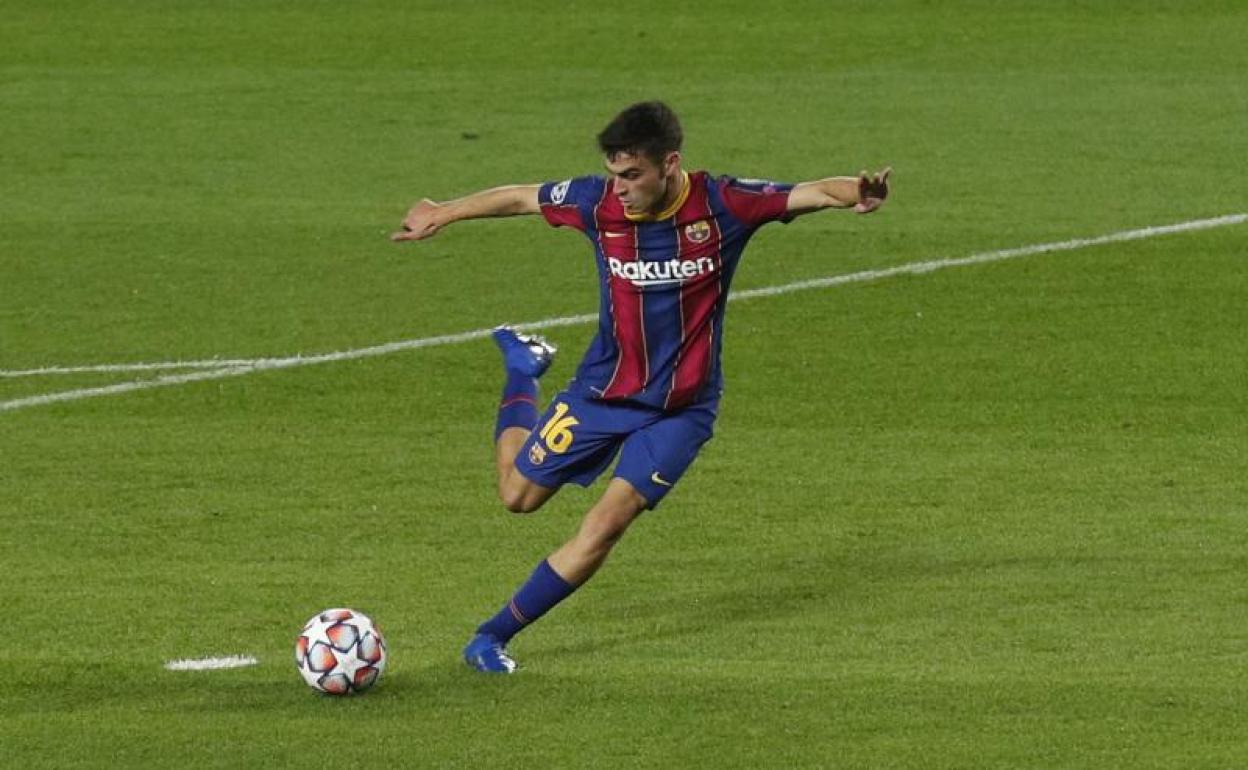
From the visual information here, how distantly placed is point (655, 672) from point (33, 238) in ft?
29.2

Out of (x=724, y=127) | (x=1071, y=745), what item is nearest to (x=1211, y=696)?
(x=1071, y=745)

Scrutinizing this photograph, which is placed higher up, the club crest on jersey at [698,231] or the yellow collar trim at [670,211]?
the yellow collar trim at [670,211]

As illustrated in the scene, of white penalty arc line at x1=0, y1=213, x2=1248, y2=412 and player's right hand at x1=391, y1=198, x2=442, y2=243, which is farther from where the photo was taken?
white penalty arc line at x1=0, y1=213, x2=1248, y2=412

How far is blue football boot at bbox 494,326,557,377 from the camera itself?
10812 millimetres

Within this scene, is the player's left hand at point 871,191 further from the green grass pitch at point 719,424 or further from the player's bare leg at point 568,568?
the green grass pitch at point 719,424

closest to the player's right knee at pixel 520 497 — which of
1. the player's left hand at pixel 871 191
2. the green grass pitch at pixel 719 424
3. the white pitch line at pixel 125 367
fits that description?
the green grass pitch at pixel 719 424

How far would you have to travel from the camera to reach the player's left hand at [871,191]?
29.7 ft

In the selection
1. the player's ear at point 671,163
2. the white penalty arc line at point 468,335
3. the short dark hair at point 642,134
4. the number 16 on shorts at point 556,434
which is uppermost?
the short dark hair at point 642,134

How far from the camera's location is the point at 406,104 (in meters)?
20.9

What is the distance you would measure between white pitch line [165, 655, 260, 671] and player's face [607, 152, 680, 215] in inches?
76.4

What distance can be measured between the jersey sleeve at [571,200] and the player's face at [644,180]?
219mm

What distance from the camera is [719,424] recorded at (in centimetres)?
1297

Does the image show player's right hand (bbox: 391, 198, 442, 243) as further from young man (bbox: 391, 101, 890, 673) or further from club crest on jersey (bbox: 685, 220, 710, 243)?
club crest on jersey (bbox: 685, 220, 710, 243)

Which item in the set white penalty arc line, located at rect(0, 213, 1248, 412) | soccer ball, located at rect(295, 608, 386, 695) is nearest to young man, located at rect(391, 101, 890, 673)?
soccer ball, located at rect(295, 608, 386, 695)
